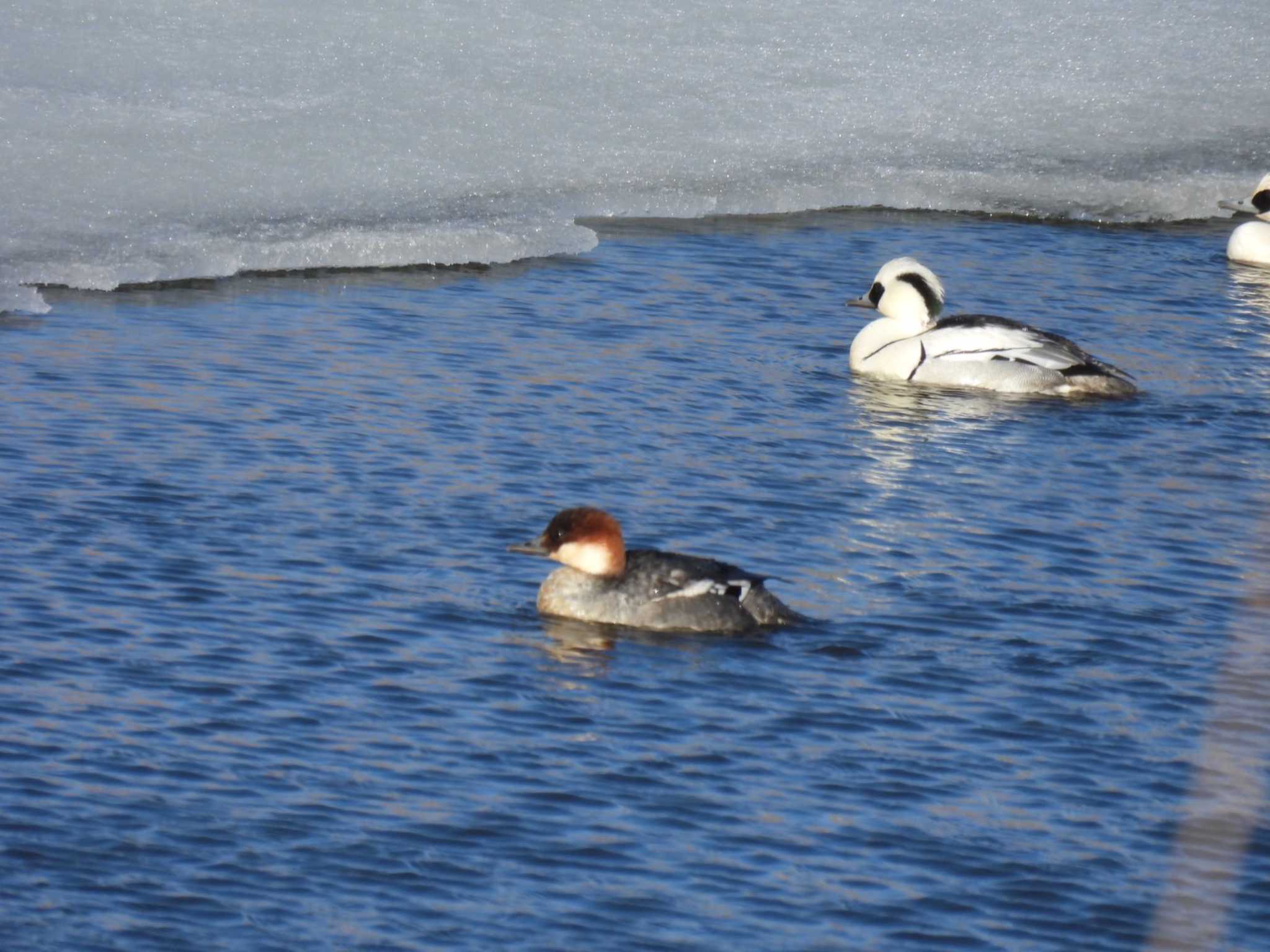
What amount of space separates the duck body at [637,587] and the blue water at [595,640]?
120mm

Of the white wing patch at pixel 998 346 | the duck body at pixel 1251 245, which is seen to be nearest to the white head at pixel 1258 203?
the duck body at pixel 1251 245

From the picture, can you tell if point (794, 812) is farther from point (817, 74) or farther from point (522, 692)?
point (817, 74)

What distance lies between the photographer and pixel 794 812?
256 inches

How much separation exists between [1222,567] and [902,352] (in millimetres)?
3783

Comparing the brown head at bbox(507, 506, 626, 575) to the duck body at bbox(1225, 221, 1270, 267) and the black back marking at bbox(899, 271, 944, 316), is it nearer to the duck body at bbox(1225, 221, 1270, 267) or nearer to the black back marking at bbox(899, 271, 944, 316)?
the black back marking at bbox(899, 271, 944, 316)

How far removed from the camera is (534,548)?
834cm

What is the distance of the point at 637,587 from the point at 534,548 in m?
0.42

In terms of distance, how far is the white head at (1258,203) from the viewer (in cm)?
1647

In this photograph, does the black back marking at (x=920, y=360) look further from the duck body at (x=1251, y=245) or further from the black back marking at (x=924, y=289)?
the duck body at (x=1251, y=245)

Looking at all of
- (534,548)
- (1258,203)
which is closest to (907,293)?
(1258,203)

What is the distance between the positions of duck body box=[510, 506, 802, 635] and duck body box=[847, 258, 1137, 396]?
4.35 m

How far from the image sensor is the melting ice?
1378 cm

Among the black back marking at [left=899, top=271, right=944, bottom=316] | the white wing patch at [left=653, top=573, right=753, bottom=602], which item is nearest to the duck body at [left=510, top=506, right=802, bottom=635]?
the white wing patch at [left=653, top=573, right=753, bottom=602]

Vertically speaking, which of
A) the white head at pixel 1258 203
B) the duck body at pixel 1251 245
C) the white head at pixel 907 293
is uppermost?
the white head at pixel 1258 203
